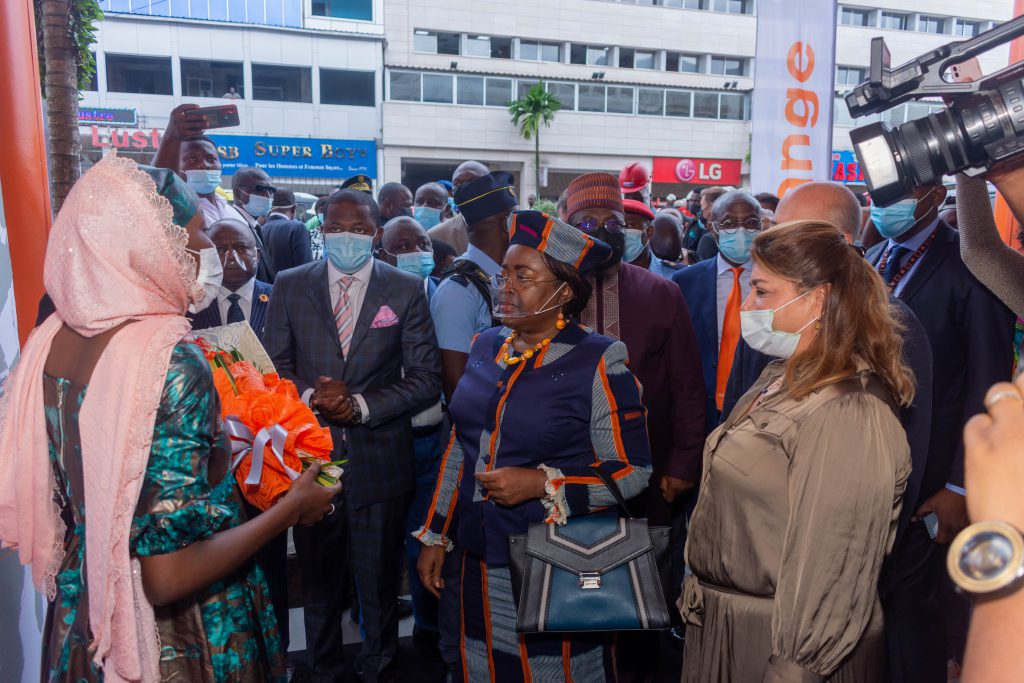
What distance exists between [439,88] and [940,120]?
31.0 metres

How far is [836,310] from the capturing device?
2006 millimetres

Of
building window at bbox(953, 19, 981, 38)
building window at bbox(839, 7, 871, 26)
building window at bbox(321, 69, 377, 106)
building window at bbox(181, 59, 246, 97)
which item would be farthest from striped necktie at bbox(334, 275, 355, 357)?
building window at bbox(953, 19, 981, 38)

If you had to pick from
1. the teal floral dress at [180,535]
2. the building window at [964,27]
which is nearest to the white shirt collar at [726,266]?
the teal floral dress at [180,535]

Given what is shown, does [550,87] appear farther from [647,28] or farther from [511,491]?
[511,491]

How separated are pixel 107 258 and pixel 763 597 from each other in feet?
6.07

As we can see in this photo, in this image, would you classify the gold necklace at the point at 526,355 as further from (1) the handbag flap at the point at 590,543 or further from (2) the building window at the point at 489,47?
(2) the building window at the point at 489,47

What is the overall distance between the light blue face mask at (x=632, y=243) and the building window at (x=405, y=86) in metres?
27.9

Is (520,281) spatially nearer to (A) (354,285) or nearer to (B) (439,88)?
(A) (354,285)

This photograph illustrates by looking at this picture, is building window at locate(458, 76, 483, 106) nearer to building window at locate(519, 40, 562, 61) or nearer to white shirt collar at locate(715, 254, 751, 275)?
building window at locate(519, 40, 562, 61)

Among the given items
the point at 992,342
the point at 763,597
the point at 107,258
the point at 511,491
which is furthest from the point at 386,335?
the point at 992,342

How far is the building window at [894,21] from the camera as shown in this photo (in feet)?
112

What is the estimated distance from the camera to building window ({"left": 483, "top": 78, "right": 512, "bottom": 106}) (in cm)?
3145

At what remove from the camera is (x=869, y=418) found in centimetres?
177

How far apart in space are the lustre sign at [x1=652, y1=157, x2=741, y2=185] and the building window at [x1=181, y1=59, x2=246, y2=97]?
1841 cm
